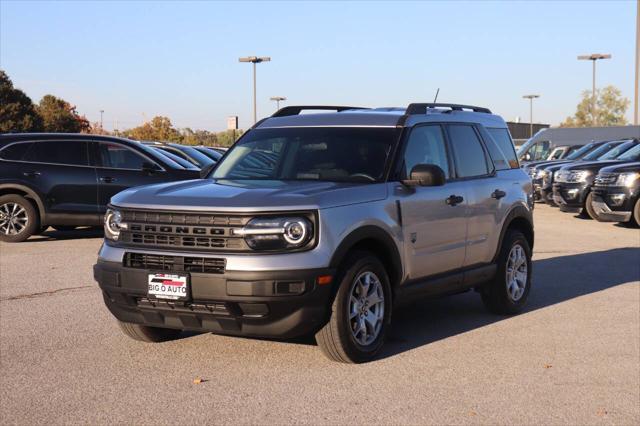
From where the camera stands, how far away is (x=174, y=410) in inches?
211

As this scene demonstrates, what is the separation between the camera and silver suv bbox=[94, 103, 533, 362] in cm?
608

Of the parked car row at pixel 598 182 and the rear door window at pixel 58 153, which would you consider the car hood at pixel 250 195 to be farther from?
the parked car row at pixel 598 182

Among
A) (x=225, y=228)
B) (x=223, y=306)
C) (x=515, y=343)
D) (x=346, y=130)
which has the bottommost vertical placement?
(x=515, y=343)

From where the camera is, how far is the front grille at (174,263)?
6098 millimetres

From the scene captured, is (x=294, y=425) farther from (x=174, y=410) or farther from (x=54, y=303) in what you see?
(x=54, y=303)

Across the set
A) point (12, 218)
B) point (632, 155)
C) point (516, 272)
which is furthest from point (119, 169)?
point (632, 155)

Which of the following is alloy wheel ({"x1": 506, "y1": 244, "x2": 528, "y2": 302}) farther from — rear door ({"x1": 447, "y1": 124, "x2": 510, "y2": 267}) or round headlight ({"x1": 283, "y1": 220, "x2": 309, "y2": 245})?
round headlight ({"x1": 283, "y1": 220, "x2": 309, "y2": 245})

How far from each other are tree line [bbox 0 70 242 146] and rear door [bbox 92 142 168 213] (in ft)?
137

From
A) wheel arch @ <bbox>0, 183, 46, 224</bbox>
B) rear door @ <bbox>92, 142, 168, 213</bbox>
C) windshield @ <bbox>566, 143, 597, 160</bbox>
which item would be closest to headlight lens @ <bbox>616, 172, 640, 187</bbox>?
windshield @ <bbox>566, 143, 597, 160</bbox>

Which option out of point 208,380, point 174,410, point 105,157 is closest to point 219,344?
point 208,380

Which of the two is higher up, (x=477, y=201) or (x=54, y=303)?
(x=477, y=201)

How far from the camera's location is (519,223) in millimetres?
9156

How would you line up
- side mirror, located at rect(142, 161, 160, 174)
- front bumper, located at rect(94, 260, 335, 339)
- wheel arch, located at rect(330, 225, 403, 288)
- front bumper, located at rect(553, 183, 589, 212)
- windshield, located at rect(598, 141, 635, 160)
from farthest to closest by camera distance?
windshield, located at rect(598, 141, 635, 160)
front bumper, located at rect(553, 183, 589, 212)
side mirror, located at rect(142, 161, 160, 174)
wheel arch, located at rect(330, 225, 403, 288)
front bumper, located at rect(94, 260, 335, 339)

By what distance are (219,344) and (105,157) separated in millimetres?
8316
